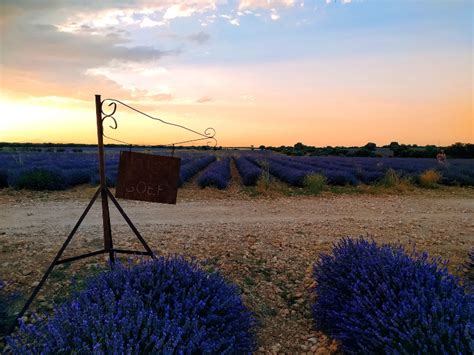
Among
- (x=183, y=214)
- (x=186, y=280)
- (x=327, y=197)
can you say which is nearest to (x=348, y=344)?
(x=186, y=280)

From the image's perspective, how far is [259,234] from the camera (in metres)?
5.48

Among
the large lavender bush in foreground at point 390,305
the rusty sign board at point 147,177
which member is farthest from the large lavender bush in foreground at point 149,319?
the large lavender bush in foreground at point 390,305

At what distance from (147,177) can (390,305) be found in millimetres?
2163

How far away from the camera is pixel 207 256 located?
14.0 ft

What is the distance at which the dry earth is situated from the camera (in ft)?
10.8

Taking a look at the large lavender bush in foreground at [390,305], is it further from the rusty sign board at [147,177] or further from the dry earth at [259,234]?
the rusty sign board at [147,177]

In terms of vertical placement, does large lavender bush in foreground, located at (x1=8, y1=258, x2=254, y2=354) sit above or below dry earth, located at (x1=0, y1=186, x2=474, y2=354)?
above

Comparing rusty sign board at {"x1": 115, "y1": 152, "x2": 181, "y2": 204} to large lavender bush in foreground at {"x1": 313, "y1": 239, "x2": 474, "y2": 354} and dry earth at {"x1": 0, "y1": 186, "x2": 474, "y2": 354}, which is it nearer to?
dry earth at {"x1": 0, "y1": 186, "x2": 474, "y2": 354}

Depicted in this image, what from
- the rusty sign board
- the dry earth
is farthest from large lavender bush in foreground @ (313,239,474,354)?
the rusty sign board

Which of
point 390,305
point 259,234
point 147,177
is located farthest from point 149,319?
point 259,234

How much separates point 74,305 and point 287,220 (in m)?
5.03

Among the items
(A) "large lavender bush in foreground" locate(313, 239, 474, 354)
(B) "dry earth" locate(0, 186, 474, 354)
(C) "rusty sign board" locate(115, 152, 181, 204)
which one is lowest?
(B) "dry earth" locate(0, 186, 474, 354)

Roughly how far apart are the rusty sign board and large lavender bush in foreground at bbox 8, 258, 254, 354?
644 mm

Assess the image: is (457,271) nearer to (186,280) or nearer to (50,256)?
(186,280)
